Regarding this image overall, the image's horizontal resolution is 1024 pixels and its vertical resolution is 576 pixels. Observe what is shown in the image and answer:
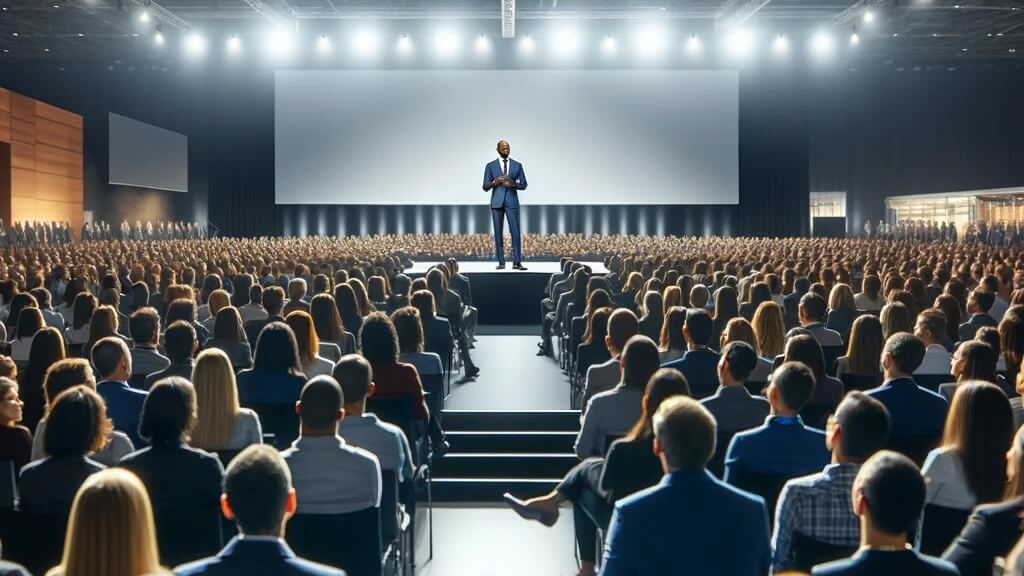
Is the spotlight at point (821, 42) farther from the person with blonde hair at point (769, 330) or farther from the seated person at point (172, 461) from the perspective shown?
the seated person at point (172, 461)

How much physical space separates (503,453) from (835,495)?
3.94m

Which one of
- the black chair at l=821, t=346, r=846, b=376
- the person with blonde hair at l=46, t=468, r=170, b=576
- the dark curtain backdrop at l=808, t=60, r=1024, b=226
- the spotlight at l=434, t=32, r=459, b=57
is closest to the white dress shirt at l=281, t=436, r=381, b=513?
the person with blonde hair at l=46, t=468, r=170, b=576

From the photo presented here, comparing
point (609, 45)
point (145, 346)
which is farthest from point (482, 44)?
point (145, 346)

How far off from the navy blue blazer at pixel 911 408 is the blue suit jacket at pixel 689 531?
1926 mm

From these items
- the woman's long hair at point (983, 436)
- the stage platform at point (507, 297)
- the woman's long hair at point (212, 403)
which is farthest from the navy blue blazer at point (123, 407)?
the stage platform at point (507, 297)

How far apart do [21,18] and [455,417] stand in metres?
18.8

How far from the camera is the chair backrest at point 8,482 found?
3371 mm

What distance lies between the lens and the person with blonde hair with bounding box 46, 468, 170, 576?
188 centimetres

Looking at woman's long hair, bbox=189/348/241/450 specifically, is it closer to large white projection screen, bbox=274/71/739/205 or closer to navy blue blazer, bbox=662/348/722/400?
navy blue blazer, bbox=662/348/722/400

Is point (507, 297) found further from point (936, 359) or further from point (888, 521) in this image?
point (888, 521)

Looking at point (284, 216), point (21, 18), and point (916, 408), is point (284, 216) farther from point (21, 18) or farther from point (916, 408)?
point (916, 408)

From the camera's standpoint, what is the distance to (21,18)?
21.8m

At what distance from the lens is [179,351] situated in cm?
508

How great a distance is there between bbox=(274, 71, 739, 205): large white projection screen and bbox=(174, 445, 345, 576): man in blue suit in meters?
22.9
